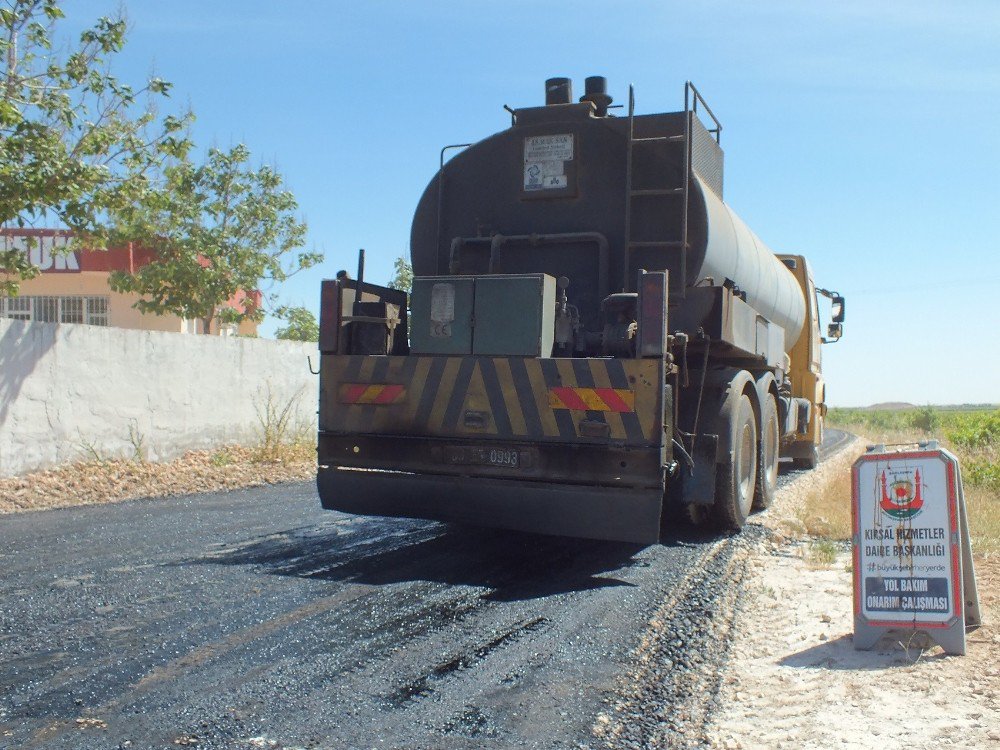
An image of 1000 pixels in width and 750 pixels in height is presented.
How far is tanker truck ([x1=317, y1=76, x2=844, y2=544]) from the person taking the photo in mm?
5883

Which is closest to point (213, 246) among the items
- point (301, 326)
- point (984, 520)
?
point (301, 326)

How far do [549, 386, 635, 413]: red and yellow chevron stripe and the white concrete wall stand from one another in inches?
267

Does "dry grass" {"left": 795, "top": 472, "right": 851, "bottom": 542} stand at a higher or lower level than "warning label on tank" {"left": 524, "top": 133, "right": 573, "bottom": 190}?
lower

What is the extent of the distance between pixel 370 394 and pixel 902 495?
352 cm

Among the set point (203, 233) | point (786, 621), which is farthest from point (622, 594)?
point (203, 233)

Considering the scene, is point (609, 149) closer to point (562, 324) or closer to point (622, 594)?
point (562, 324)

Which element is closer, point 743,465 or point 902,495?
point 902,495

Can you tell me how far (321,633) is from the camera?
14.6 feet

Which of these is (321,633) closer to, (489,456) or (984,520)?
(489,456)

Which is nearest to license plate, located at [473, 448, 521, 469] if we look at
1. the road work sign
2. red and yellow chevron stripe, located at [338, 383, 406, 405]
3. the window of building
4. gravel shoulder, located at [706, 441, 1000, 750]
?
red and yellow chevron stripe, located at [338, 383, 406, 405]

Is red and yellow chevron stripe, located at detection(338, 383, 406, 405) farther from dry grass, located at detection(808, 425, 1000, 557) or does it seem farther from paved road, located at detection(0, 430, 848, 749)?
dry grass, located at detection(808, 425, 1000, 557)

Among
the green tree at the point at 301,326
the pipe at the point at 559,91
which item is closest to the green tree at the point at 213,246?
the green tree at the point at 301,326

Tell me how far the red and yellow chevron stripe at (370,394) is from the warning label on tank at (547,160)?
2146 millimetres

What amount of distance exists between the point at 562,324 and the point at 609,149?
1.53 meters
